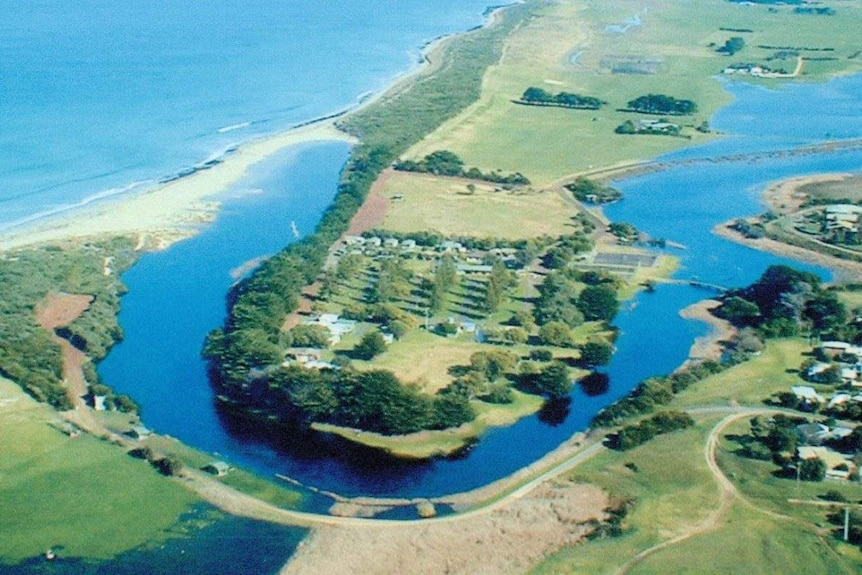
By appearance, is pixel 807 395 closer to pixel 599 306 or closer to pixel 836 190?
pixel 599 306

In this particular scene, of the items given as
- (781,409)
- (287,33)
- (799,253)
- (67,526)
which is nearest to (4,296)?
(67,526)

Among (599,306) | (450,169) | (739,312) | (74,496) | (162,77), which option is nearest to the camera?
(74,496)

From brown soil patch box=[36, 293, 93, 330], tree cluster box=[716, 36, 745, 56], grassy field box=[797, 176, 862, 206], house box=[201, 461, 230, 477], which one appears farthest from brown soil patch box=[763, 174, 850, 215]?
tree cluster box=[716, 36, 745, 56]

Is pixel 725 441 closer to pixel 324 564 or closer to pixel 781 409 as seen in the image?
pixel 781 409

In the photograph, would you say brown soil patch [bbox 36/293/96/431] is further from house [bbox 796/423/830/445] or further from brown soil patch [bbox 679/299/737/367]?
house [bbox 796/423/830/445]

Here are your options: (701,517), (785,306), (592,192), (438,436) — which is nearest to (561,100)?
(592,192)
